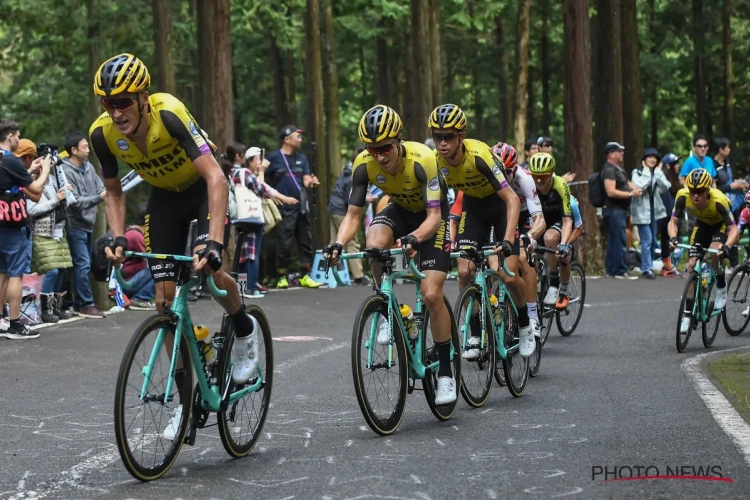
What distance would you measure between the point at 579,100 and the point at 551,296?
38.6 feet

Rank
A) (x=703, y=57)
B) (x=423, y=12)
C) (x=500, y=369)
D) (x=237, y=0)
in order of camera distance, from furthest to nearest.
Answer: (x=703, y=57) → (x=423, y=12) → (x=237, y=0) → (x=500, y=369)

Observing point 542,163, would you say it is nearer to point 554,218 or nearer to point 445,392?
point 554,218

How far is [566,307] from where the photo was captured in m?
15.0

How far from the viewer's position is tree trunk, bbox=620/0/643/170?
2977cm

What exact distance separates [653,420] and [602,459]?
62.9 inches

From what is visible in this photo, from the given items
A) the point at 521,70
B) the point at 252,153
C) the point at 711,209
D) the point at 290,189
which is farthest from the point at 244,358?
the point at 521,70

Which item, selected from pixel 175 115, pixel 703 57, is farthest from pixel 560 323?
pixel 703 57

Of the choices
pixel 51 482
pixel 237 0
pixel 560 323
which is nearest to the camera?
pixel 51 482

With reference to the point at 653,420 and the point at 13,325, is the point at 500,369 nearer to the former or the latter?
the point at 653,420

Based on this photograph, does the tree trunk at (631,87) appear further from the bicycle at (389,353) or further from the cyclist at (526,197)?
the bicycle at (389,353)

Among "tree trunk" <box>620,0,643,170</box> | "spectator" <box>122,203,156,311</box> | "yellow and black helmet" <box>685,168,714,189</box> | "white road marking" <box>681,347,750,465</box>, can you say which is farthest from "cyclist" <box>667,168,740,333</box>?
"tree trunk" <box>620,0,643,170</box>

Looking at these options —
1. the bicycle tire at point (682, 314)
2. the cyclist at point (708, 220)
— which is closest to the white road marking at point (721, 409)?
the bicycle tire at point (682, 314)

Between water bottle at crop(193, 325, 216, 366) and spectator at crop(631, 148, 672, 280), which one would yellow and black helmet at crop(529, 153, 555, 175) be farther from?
spectator at crop(631, 148, 672, 280)

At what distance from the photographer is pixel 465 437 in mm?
8328
